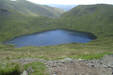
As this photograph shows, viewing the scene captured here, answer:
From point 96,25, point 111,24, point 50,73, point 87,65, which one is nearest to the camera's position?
point 50,73

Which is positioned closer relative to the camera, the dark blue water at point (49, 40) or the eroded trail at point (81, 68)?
the eroded trail at point (81, 68)

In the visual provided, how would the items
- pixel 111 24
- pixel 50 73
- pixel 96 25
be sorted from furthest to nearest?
pixel 96 25, pixel 111 24, pixel 50 73

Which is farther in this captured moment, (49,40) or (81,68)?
(49,40)

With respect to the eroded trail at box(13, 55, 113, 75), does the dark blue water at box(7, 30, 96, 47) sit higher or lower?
lower

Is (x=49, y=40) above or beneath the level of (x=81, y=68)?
beneath

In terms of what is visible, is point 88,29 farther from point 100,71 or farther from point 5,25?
point 100,71

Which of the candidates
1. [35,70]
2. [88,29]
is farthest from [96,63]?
[88,29]

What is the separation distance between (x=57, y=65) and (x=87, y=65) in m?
3.53

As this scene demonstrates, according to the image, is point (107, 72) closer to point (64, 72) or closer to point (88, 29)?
point (64, 72)

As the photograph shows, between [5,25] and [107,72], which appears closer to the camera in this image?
[107,72]

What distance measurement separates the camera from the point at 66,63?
47.1 ft

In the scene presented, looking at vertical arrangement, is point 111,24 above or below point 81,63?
above

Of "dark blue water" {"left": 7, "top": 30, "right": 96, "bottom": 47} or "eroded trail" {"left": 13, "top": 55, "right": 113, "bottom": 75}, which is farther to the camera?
"dark blue water" {"left": 7, "top": 30, "right": 96, "bottom": 47}

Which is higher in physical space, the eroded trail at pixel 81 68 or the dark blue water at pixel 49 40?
the eroded trail at pixel 81 68
